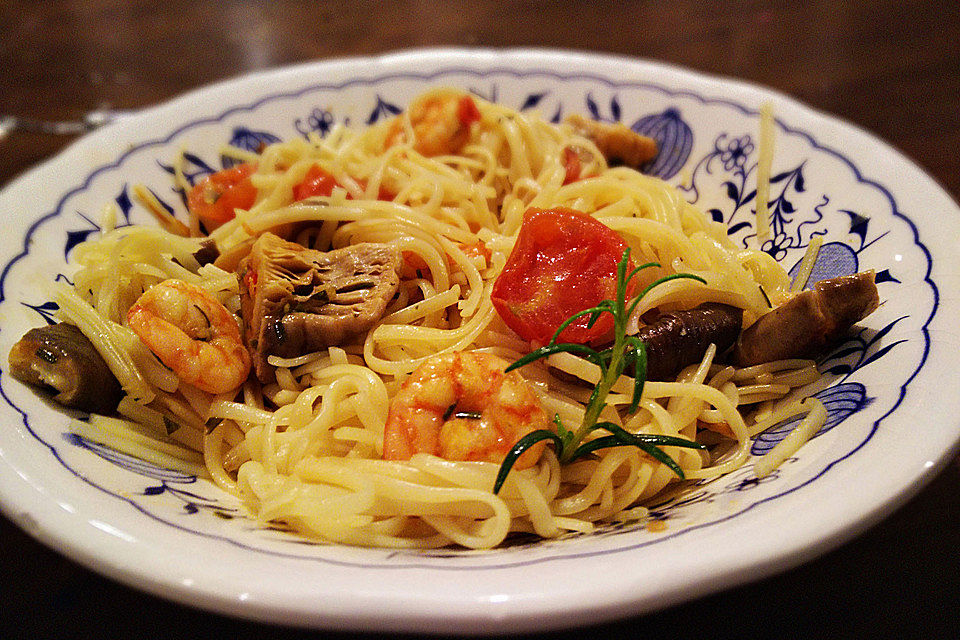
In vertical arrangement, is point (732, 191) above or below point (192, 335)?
above

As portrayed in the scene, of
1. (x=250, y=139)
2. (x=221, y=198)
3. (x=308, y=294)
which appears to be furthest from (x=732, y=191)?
(x=250, y=139)

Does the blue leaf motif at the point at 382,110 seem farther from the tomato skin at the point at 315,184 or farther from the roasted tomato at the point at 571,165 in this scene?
the roasted tomato at the point at 571,165

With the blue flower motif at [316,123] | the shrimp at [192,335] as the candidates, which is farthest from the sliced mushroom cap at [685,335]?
the blue flower motif at [316,123]

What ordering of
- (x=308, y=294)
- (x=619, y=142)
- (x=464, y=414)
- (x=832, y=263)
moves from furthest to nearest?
(x=619, y=142) < (x=832, y=263) < (x=308, y=294) < (x=464, y=414)

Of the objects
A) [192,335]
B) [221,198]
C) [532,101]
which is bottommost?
[192,335]

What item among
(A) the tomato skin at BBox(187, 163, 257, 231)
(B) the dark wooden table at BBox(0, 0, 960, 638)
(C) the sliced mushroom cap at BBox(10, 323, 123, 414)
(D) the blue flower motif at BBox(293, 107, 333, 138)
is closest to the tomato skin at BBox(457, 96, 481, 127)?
(D) the blue flower motif at BBox(293, 107, 333, 138)

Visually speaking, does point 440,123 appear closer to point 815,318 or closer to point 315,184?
point 315,184

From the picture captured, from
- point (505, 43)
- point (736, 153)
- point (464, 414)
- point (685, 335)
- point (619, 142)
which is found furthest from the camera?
point (505, 43)

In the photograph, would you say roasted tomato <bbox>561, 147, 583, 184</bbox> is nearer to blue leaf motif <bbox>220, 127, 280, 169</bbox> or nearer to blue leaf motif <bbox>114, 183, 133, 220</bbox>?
blue leaf motif <bbox>220, 127, 280, 169</bbox>
